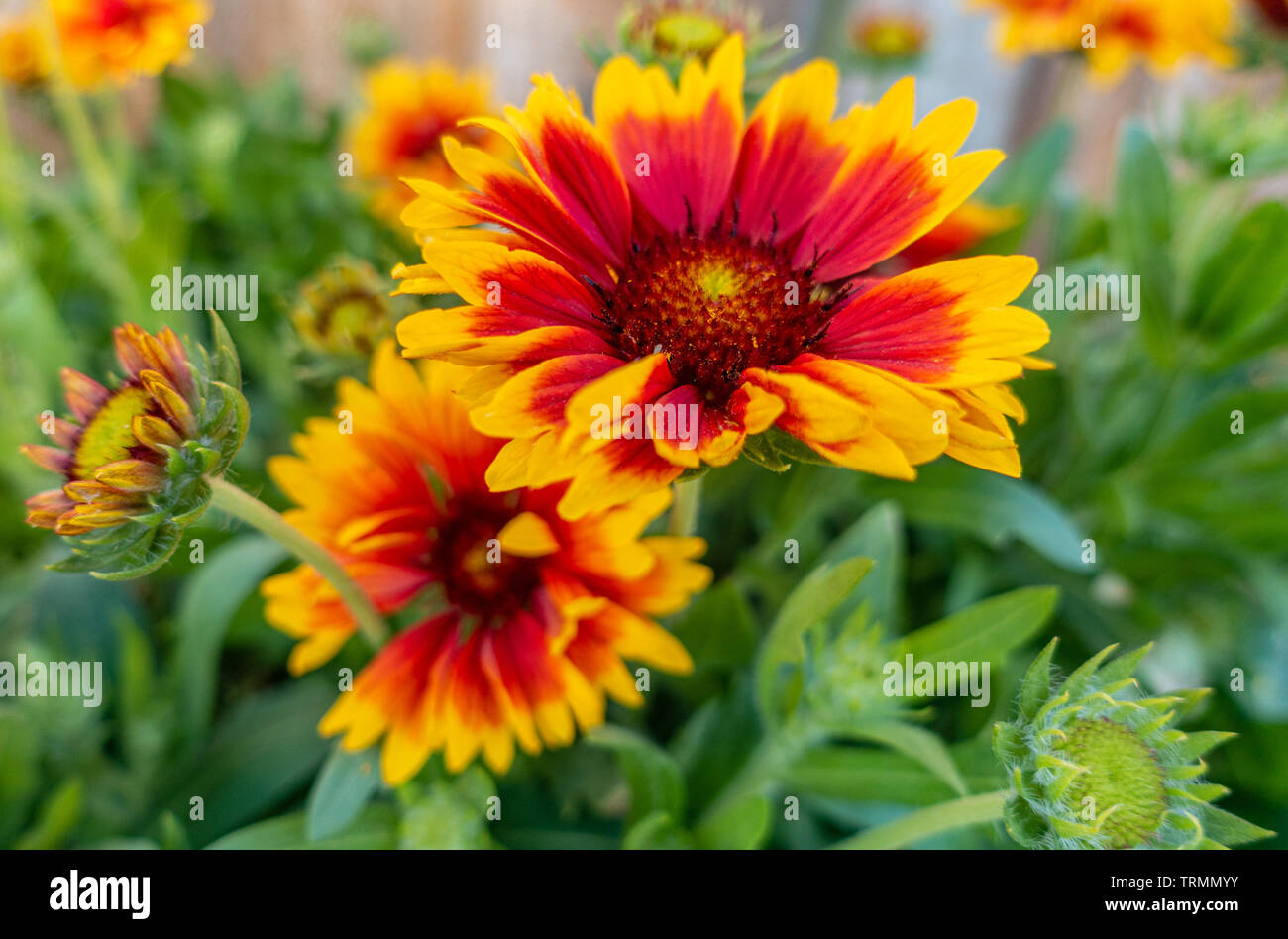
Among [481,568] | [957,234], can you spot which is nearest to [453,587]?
[481,568]

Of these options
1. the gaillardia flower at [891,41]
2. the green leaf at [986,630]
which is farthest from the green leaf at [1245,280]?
the gaillardia flower at [891,41]

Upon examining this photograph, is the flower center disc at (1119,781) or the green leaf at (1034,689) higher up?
the green leaf at (1034,689)

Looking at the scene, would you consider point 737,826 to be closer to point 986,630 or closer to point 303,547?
point 986,630

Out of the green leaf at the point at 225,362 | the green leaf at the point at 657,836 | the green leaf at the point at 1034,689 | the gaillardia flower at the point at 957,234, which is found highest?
the gaillardia flower at the point at 957,234

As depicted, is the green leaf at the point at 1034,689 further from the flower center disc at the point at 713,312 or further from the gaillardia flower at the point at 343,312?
the gaillardia flower at the point at 343,312

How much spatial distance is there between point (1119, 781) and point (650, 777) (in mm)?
264

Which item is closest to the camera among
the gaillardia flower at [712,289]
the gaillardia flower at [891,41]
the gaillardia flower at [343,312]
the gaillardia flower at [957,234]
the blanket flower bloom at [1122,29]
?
the gaillardia flower at [712,289]

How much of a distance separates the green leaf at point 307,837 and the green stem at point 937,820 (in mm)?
265

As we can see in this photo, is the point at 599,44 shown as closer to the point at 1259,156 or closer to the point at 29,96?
the point at 1259,156

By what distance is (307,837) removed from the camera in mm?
468

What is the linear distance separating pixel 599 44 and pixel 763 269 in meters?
0.23

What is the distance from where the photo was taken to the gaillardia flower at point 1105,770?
343 mm
